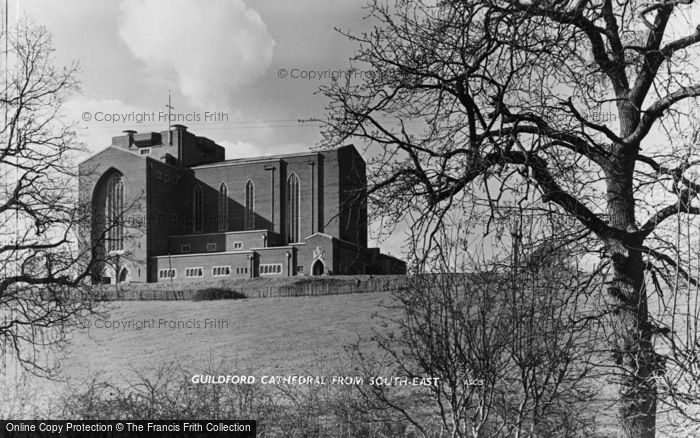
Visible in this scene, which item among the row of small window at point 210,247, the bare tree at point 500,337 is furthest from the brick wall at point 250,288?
the bare tree at point 500,337

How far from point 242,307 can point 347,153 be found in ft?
5.23

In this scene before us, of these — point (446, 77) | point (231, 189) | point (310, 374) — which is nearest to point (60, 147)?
point (231, 189)

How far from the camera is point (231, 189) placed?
5.98 meters

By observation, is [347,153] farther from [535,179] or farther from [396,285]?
[535,179]

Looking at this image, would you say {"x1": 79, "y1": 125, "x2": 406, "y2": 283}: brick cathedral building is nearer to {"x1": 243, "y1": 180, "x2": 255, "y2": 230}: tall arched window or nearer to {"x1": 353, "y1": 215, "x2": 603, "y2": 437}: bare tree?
{"x1": 243, "y1": 180, "x2": 255, "y2": 230}: tall arched window

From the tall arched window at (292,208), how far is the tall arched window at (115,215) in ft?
4.70

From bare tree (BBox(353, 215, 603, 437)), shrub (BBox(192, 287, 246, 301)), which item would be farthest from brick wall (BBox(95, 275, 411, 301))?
bare tree (BBox(353, 215, 603, 437))

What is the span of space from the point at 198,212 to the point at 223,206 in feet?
0.87

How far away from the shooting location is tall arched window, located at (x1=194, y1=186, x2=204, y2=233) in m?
6.05

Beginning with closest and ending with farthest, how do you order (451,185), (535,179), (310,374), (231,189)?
1. (535,179)
2. (451,185)
3. (310,374)
4. (231,189)

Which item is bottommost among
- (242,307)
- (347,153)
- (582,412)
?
(582,412)

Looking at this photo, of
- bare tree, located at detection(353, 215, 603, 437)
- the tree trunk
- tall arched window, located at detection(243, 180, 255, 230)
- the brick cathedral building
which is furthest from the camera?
tall arched window, located at detection(243, 180, 255, 230)

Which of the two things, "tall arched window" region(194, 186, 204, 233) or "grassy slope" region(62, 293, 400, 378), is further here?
"tall arched window" region(194, 186, 204, 233)

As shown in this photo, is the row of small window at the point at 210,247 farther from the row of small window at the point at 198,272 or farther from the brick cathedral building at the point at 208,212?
the row of small window at the point at 198,272
